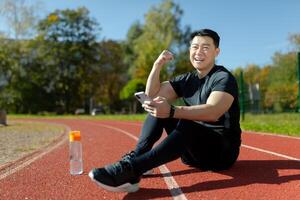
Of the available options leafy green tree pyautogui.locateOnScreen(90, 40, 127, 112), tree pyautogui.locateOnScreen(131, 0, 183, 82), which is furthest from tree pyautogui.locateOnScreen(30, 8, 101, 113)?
tree pyautogui.locateOnScreen(131, 0, 183, 82)

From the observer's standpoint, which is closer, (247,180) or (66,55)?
(247,180)

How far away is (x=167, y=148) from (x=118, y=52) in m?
60.6

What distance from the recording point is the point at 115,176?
3.55 m

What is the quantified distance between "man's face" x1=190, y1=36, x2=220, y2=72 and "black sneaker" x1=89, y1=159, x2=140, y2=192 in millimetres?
1319

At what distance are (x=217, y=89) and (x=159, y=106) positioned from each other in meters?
0.61

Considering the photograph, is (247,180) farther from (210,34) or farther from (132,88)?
(132,88)

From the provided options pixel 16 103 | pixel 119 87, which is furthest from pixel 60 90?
pixel 119 87

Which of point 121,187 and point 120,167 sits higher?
point 120,167

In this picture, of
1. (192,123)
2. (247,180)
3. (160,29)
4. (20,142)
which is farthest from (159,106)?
(160,29)

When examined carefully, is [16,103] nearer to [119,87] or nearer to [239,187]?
[119,87]

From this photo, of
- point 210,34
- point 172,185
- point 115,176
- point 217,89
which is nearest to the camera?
point 115,176

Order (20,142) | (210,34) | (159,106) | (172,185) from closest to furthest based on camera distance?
1. (159,106)
2. (172,185)
3. (210,34)
4. (20,142)

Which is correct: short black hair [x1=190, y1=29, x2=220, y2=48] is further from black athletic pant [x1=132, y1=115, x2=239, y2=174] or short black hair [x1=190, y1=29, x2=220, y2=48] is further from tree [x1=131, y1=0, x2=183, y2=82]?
tree [x1=131, y1=0, x2=183, y2=82]

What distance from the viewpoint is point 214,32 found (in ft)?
14.3
